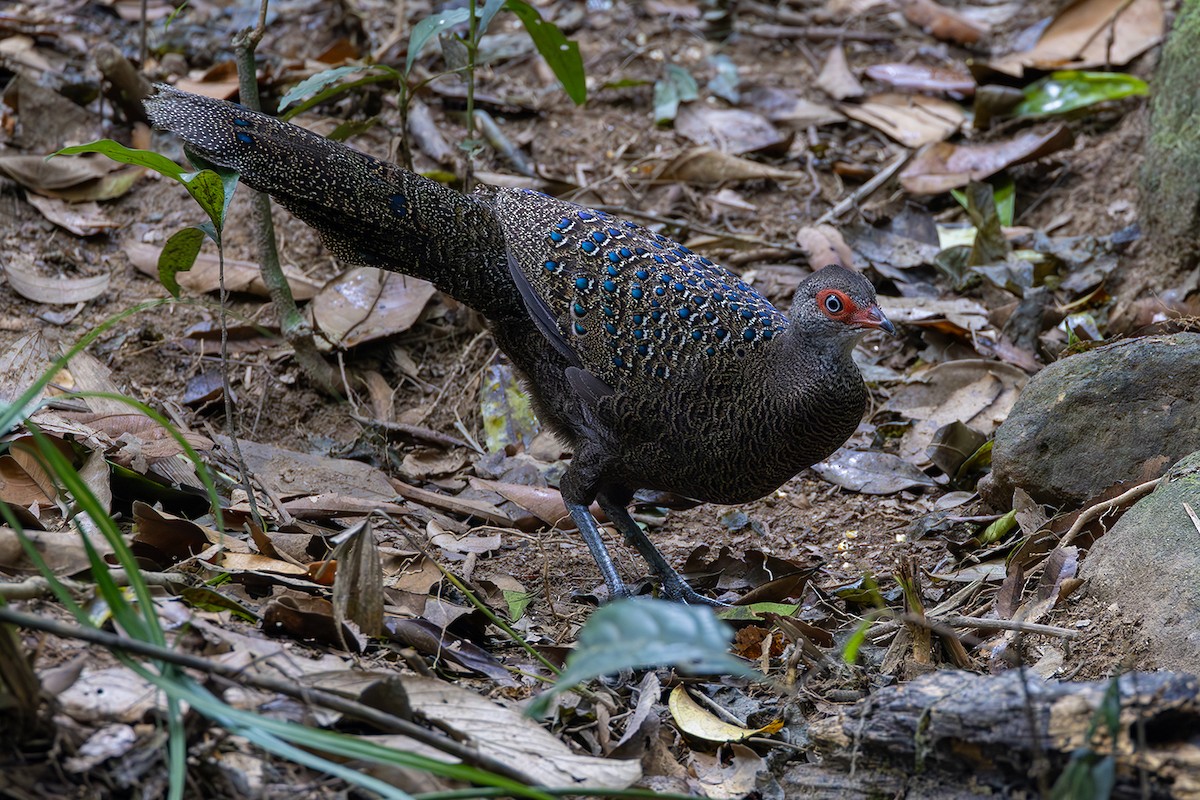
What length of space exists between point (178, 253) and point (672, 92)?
4.12m

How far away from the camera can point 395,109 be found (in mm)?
6777

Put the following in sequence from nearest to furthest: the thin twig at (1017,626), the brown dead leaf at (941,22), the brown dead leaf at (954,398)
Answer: the thin twig at (1017,626) < the brown dead leaf at (954,398) < the brown dead leaf at (941,22)

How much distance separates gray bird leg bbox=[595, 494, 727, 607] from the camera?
4.51 metres

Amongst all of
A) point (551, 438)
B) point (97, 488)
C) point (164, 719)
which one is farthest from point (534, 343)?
point (164, 719)

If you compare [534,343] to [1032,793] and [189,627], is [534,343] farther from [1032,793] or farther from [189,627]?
[1032,793]

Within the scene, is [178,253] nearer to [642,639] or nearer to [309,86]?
[309,86]

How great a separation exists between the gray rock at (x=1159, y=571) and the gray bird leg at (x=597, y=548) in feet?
5.29

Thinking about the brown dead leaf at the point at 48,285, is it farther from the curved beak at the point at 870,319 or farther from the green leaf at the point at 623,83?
the curved beak at the point at 870,319

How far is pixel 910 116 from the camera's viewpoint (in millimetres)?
7211

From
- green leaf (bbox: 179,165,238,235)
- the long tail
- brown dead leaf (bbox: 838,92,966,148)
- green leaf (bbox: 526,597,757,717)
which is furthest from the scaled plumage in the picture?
brown dead leaf (bbox: 838,92,966,148)

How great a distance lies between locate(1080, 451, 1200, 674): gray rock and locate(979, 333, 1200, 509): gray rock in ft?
1.72

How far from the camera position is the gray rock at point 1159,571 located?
3.20 meters

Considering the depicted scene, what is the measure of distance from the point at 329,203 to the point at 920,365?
A: 9.53 feet

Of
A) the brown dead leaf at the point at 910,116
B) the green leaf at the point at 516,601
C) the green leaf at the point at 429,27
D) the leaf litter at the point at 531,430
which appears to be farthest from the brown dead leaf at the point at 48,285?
the brown dead leaf at the point at 910,116
